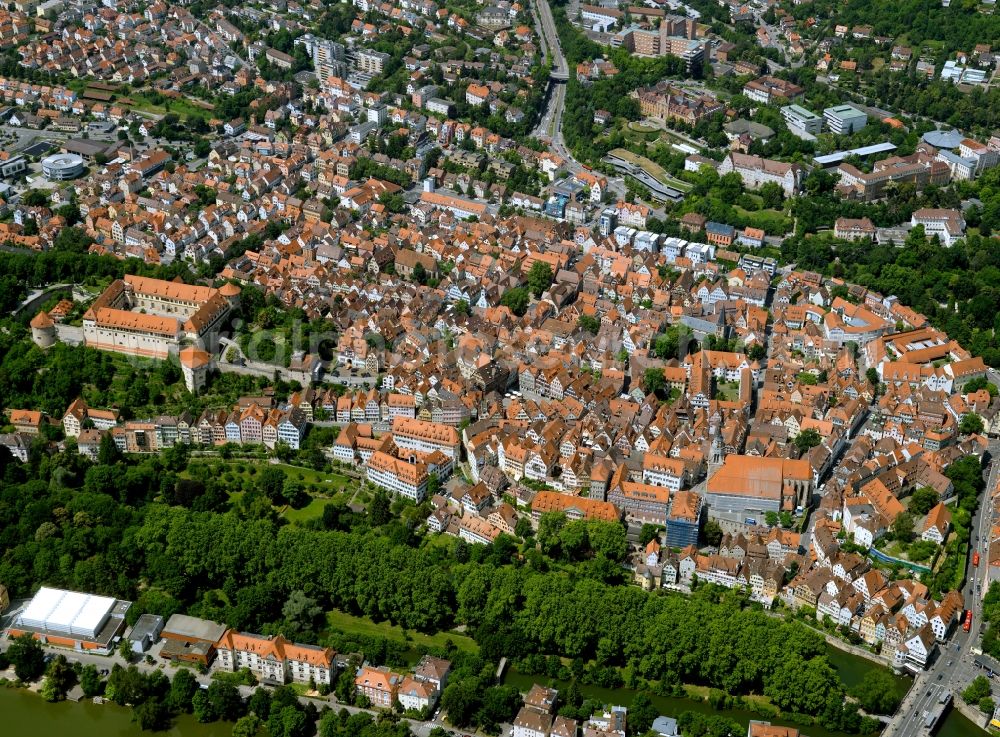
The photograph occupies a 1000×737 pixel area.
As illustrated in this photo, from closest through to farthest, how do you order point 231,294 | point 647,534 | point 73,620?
point 73,620 → point 647,534 → point 231,294

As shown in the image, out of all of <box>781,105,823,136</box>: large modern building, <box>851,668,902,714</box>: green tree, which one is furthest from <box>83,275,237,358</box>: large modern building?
<box>781,105,823,136</box>: large modern building

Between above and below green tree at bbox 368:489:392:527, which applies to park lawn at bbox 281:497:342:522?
below

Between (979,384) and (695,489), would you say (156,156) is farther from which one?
(979,384)

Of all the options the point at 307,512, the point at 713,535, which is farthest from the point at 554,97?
the point at 713,535

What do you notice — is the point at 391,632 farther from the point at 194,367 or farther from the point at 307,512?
the point at 194,367

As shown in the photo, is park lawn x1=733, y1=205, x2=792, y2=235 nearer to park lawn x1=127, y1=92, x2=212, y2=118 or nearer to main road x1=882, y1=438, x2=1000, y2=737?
main road x1=882, y1=438, x2=1000, y2=737
